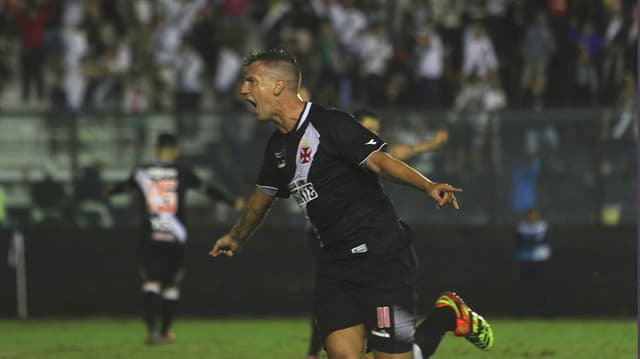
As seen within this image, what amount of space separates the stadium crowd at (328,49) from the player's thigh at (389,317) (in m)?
12.2

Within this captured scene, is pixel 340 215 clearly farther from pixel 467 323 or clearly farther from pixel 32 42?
pixel 32 42

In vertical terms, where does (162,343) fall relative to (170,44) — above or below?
below

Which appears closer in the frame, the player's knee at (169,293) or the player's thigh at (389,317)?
the player's thigh at (389,317)

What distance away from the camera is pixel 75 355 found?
13.7 meters

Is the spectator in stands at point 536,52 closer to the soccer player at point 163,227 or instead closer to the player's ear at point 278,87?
the soccer player at point 163,227

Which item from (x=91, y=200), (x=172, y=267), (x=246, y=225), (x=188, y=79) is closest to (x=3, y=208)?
(x=91, y=200)

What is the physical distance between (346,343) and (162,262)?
6595 mm

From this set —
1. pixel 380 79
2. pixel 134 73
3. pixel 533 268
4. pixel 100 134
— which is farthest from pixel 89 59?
pixel 533 268

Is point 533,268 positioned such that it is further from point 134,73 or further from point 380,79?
point 134,73

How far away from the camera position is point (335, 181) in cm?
814

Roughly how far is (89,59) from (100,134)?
3.19 metres

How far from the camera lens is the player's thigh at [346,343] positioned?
820cm

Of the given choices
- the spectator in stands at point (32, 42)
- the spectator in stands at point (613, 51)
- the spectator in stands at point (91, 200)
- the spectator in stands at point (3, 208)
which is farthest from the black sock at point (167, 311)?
the spectator in stands at point (613, 51)

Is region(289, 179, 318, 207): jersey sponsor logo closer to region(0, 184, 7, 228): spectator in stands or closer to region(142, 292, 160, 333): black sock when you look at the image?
region(142, 292, 160, 333): black sock
